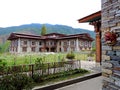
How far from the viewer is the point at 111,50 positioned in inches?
127

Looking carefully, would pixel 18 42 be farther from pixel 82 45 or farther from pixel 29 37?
pixel 82 45

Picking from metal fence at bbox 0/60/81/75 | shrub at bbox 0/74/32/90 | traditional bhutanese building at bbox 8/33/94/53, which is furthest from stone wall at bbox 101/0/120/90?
traditional bhutanese building at bbox 8/33/94/53

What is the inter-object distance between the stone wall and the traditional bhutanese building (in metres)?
30.8

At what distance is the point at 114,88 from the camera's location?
122 inches

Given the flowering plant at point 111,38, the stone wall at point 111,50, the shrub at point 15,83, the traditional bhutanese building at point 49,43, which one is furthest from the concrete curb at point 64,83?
the traditional bhutanese building at point 49,43

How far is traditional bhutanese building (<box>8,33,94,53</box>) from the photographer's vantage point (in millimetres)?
34562

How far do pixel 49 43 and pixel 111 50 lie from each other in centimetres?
3457

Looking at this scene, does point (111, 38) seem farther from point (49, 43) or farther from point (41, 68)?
point (49, 43)

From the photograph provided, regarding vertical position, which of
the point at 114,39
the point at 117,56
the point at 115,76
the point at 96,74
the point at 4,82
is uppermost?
the point at 114,39

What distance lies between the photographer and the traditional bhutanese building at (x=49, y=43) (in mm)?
34562

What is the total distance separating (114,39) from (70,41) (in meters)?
32.6

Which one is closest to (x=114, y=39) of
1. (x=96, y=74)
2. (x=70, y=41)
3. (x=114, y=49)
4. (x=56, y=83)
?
(x=114, y=49)

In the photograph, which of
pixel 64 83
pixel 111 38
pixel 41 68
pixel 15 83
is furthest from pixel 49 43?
pixel 111 38

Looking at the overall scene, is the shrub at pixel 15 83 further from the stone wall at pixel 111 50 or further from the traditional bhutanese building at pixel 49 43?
the traditional bhutanese building at pixel 49 43
